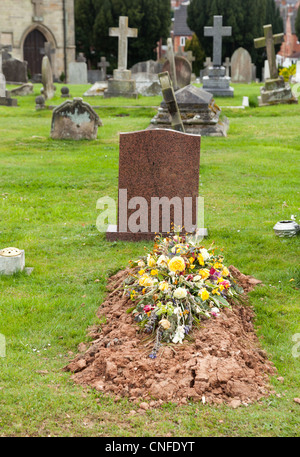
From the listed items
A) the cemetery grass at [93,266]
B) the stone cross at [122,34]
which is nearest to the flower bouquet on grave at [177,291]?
the cemetery grass at [93,266]

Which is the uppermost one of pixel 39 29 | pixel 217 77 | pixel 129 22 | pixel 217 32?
pixel 129 22

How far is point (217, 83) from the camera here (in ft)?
74.3

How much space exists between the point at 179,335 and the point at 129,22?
40145 mm

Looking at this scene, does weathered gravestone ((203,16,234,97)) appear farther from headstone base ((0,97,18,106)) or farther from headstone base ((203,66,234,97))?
headstone base ((0,97,18,106))

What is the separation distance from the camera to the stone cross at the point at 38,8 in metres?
Result: 37.2

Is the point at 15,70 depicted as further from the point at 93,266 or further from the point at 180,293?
the point at 180,293

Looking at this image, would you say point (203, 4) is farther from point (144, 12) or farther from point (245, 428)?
point (245, 428)

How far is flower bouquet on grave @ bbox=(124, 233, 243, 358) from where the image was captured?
186 inches

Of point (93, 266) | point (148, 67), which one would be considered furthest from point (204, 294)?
point (148, 67)

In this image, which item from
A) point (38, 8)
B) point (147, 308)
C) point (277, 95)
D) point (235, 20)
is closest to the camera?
point (147, 308)

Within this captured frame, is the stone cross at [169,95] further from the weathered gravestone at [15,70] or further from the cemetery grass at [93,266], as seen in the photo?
the weathered gravestone at [15,70]

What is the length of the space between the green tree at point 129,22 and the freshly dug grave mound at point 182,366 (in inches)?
1544

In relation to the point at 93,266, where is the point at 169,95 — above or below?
above

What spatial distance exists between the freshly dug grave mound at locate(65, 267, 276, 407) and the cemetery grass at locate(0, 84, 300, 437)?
0.11 metres
